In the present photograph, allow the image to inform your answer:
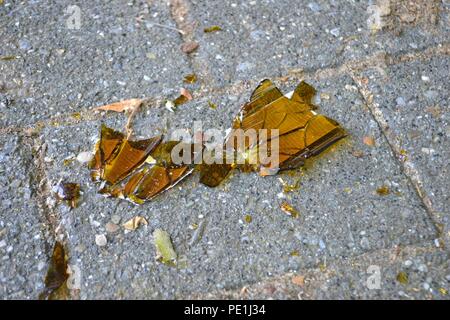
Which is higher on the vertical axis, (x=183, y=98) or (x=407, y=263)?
(x=183, y=98)

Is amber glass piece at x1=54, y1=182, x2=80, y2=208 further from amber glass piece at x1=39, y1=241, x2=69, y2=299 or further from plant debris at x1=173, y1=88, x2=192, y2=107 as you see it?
plant debris at x1=173, y1=88, x2=192, y2=107

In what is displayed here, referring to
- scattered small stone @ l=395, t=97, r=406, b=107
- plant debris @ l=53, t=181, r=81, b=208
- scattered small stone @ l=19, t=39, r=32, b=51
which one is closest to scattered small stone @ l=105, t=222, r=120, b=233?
plant debris @ l=53, t=181, r=81, b=208

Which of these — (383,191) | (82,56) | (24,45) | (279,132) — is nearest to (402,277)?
(383,191)

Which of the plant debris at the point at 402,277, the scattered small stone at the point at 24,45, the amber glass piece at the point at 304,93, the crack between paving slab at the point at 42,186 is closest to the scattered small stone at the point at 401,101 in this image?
the amber glass piece at the point at 304,93

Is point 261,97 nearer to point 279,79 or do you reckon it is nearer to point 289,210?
point 279,79

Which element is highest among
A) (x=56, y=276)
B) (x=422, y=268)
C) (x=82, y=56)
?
(x=82, y=56)

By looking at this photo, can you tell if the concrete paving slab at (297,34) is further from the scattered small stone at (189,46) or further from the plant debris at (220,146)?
the plant debris at (220,146)
